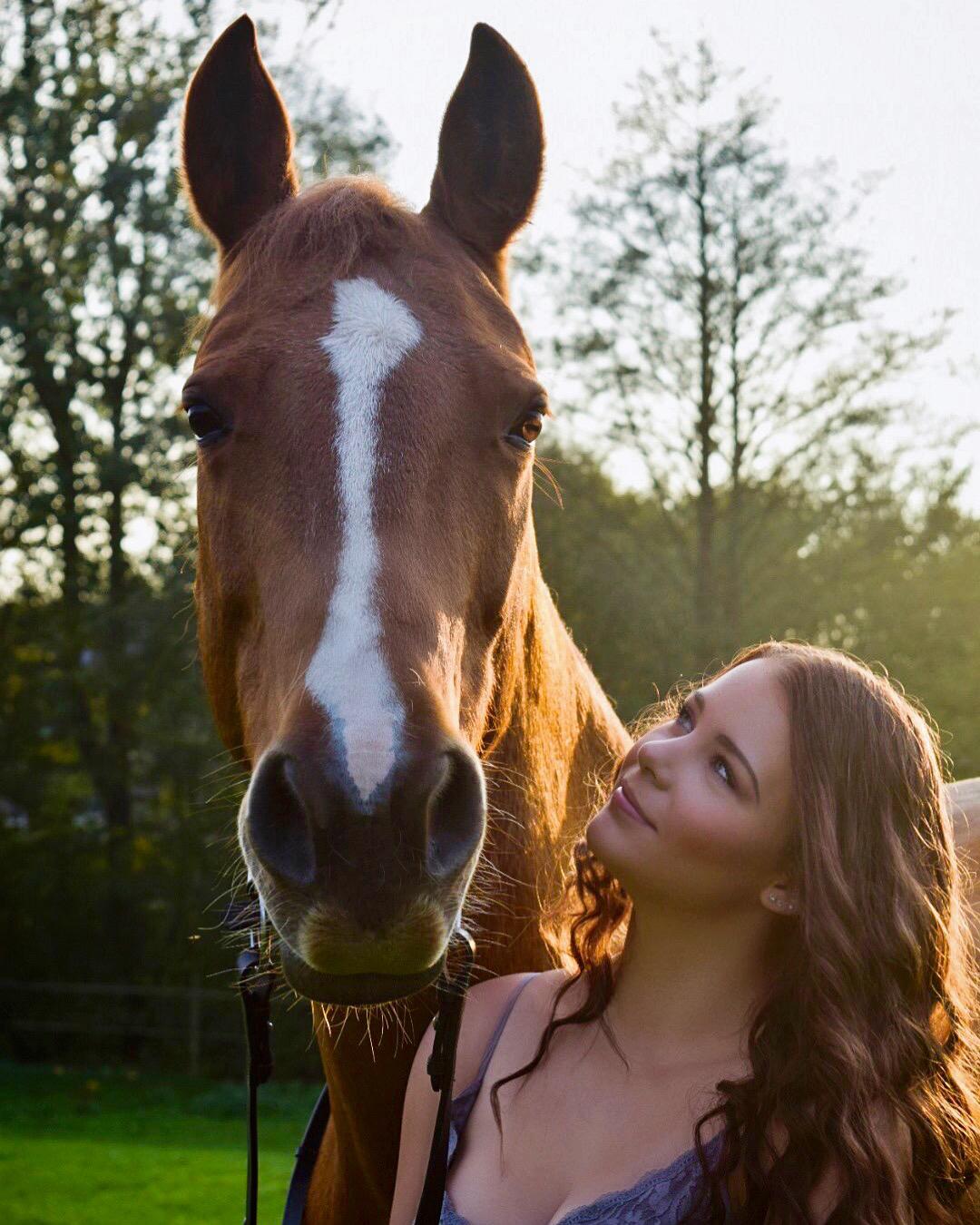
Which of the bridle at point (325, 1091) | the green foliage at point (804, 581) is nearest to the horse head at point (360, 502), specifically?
the bridle at point (325, 1091)

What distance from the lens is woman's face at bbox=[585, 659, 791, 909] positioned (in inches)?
82.8

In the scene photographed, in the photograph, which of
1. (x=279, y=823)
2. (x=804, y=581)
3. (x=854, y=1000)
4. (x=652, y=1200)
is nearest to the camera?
(x=279, y=823)

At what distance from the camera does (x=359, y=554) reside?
1.92m

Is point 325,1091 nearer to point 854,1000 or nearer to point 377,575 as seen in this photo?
point 854,1000

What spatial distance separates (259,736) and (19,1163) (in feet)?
35.6

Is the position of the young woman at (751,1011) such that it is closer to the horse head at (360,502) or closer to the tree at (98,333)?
the horse head at (360,502)

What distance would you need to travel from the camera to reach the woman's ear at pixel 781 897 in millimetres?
2145

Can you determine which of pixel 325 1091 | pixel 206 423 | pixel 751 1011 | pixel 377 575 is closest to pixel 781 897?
pixel 751 1011

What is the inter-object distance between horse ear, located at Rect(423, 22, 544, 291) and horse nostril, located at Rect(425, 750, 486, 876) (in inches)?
55.6

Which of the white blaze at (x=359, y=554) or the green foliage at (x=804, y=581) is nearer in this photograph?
the white blaze at (x=359, y=554)

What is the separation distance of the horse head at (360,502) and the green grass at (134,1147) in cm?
814

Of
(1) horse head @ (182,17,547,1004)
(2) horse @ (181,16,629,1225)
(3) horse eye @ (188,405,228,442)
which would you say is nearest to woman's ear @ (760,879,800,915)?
(2) horse @ (181,16,629,1225)

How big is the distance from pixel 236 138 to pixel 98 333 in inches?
597

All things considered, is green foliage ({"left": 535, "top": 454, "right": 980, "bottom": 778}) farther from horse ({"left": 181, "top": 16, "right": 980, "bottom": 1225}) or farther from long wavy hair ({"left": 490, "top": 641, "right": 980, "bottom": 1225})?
long wavy hair ({"left": 490, "top": 641, "right": 980, "bottom": 1225})
